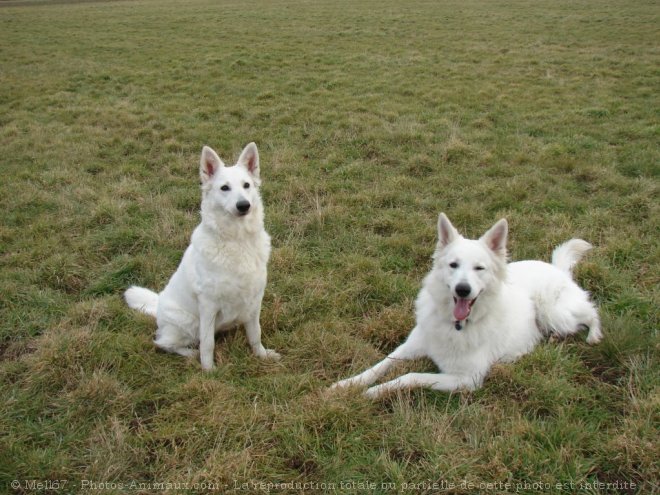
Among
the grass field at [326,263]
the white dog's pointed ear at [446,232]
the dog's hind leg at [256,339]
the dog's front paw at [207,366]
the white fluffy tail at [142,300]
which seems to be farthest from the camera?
the white fluffy tail at [142,300]

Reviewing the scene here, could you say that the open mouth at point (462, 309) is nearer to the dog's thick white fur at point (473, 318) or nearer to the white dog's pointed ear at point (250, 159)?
the dog's thick white fur at point (473, 318)

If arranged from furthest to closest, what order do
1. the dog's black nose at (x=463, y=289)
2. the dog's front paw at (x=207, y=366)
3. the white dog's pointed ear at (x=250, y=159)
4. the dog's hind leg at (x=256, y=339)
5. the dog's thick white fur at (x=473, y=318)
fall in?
1. the white dog's pointed ear at (x=250, y=159)
2. the dog's hind leg at (x=256, y=339)
3. the dog's front paw at (x=207, y=366)
4. the dog's thick white fur at (x=473, y=318)
5. the dog's black nose at (x=463, y=289)

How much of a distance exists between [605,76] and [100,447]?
14.6m

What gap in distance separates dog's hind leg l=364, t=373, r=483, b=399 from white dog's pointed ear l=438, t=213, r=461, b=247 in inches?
40.8

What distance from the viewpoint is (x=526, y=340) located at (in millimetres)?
3955

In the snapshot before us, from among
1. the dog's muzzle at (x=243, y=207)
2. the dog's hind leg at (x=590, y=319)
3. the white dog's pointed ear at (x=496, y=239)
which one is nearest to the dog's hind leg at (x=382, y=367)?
the white dog's pointed ear at (x=496, y=239)

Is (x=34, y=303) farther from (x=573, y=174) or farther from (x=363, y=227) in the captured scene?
(x=573, y=174)

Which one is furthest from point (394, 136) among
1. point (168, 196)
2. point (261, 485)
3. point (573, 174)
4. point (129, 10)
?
point (129, 10)

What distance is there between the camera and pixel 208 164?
13.8 ft

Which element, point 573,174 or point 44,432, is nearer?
point 44,432

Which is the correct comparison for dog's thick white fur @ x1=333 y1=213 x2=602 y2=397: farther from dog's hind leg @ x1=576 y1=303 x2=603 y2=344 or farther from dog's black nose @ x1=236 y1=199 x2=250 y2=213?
dog's black nose @ x1=236 y1=199 x2=250 y2=213

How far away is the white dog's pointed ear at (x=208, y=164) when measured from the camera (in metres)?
4.15

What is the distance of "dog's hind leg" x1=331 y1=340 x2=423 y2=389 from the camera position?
3.59 metres

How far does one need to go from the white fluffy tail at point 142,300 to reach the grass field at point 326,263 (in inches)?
5.6
